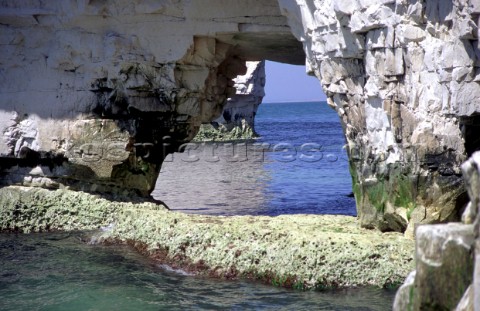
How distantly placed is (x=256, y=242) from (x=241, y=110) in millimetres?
26247

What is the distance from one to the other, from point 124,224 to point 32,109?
2.68 m

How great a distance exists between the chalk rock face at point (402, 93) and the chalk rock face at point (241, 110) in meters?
23.0

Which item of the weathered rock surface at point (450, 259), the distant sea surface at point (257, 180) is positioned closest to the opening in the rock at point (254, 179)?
the distant sea surface at point (257, 180)

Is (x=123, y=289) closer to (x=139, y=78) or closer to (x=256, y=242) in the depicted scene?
(x=256, y=242)

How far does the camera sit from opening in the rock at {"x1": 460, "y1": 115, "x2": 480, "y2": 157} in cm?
753

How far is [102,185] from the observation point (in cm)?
1201

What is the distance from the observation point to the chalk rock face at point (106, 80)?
1134 centimetres

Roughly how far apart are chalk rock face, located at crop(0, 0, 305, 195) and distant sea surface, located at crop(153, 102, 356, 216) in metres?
2.50

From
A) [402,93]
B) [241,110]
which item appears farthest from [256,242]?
[241,110]

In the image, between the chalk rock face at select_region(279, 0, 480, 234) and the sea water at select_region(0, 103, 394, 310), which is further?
the sea water at select_region(0, 103, 394, 310)

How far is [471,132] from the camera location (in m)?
7.64

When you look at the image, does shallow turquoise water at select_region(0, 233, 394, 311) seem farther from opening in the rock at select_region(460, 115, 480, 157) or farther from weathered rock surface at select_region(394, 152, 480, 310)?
weathered rock surface at select_region(394, 152, 480, 310)

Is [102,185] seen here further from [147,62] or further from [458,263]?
[458,263]

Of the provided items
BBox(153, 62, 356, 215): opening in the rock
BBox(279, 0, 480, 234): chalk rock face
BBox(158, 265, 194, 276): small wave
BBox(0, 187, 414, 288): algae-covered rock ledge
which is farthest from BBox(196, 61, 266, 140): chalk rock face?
BBox(158, 265, 194, 276): small wave
